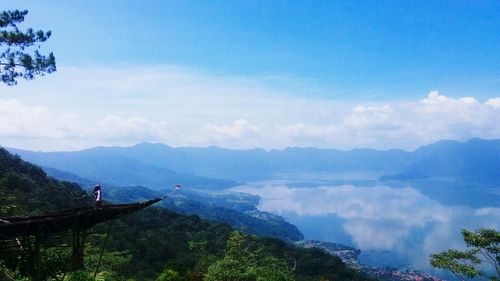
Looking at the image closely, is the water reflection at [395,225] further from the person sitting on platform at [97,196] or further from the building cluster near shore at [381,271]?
the person sitting on platform at [97,196]

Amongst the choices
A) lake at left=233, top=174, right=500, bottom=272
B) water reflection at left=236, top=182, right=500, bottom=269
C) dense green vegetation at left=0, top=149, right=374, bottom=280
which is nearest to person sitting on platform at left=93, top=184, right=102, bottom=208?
dense green vegetation at left=0, top=149, right=374, bottom=280

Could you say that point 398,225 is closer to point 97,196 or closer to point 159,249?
point 159,249

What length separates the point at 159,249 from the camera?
42156mm

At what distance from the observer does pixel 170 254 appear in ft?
138

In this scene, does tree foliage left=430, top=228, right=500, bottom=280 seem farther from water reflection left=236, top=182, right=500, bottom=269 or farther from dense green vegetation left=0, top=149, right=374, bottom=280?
water reflection left=236, top=182, right=500, bottom=269

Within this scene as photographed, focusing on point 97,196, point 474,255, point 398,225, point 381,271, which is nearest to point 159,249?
point 474,255

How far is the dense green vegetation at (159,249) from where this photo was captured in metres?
14.5

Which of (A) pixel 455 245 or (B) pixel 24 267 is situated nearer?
(B) pixel 24 267

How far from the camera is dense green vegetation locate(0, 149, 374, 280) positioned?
14.5 metres

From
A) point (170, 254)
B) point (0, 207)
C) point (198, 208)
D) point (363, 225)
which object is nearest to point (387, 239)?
point (363, 225)

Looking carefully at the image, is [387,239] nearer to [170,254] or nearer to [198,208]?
[198,208]

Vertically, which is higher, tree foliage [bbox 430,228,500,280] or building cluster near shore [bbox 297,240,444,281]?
tree foliage [bbox 430,228,500,280]

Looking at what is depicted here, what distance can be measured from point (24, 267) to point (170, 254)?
3588 cm

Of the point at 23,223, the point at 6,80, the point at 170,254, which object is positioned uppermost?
the point at 6,80
